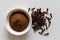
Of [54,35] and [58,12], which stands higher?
[58,12]

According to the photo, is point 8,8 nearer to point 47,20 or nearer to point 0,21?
point 0,21

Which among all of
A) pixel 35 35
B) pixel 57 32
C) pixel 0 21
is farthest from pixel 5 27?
pixel 57 32

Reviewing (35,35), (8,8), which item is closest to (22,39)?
(35,35)

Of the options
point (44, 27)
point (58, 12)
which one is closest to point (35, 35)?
point (44, 27)

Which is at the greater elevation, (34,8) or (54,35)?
(34,8)

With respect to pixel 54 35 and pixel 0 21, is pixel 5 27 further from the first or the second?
pixel 54 35
